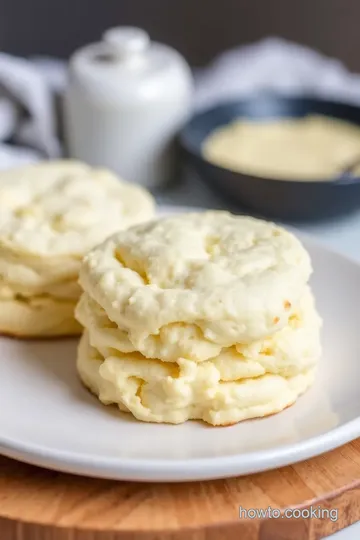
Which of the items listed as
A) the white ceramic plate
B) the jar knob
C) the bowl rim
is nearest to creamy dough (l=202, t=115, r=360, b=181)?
the bowl rim

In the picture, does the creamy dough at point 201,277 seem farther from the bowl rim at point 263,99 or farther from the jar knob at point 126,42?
the jar knob at point 126,42

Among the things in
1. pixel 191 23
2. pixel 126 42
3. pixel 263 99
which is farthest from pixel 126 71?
pixel 191 23

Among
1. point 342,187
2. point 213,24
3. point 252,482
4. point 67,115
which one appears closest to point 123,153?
point 67,115

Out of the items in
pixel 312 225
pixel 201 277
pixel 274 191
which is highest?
pixel 201 277

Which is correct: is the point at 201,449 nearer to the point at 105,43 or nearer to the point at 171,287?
the point at 171,287

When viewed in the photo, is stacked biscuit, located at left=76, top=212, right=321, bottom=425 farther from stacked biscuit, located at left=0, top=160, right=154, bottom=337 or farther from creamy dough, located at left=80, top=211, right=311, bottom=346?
stacked biscuit, located at left=0, top=160, right=154, bottom=337

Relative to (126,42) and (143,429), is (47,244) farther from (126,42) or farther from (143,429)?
(126,42)
